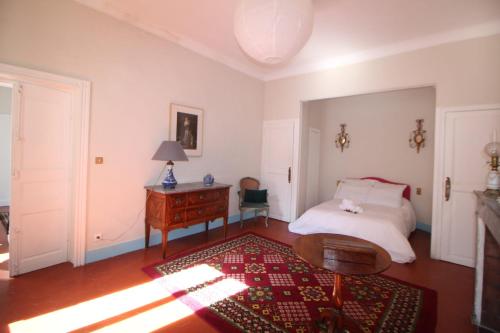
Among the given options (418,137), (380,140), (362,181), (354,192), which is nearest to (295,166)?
(354,192)

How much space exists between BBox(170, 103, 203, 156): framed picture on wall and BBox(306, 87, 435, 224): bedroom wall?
8.57ft

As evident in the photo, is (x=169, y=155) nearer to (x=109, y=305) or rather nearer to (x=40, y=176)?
(x=40, y=176)

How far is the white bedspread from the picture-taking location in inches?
126

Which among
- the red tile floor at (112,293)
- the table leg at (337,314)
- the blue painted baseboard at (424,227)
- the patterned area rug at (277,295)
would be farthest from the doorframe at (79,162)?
the blue painted baseboard at (424,227)

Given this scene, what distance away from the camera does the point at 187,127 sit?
12.7 ft

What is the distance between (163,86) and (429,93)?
493 cm

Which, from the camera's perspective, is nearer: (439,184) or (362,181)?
(439,184)

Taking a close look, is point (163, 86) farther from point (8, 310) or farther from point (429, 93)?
point (429, 93)

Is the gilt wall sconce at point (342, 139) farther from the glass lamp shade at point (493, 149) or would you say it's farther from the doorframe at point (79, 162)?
the doorframe at point (79, 162)

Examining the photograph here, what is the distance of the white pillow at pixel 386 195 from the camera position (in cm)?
433

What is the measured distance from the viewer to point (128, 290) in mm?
2377

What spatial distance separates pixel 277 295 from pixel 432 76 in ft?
11.9

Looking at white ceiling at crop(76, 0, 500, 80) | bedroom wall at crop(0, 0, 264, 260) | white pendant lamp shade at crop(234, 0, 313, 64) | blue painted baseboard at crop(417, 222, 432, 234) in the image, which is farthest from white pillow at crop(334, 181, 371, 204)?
white pendant lamp shade at crop(234, 0, 313, 64)

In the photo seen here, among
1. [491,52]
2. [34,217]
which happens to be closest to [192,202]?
[34,217]
